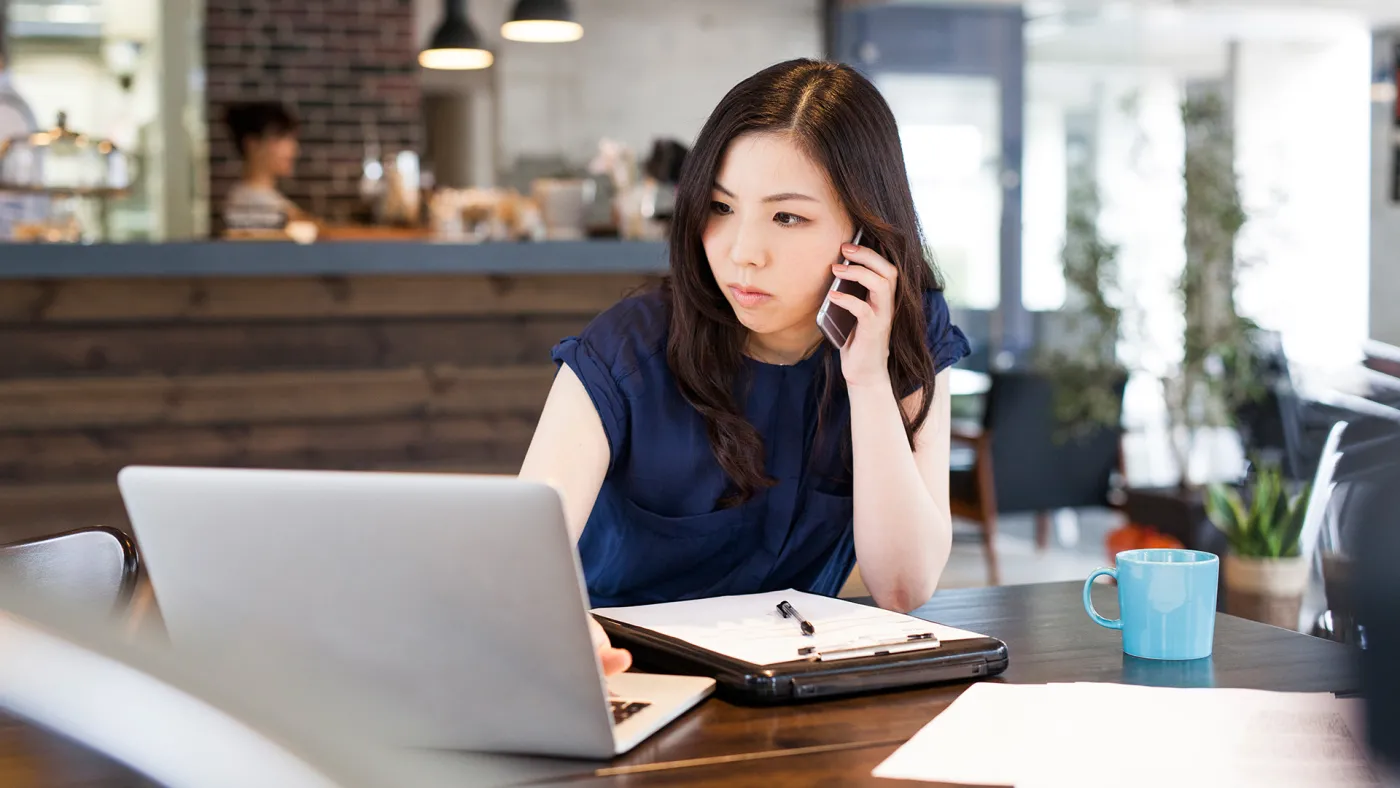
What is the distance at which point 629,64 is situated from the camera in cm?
789

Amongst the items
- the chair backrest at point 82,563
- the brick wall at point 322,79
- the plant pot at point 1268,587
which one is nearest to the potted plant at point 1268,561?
the plant pot at point 1268,587

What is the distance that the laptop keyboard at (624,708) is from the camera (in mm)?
1014

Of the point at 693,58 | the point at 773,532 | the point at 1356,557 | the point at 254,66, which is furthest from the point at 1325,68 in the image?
the point at 1356,557

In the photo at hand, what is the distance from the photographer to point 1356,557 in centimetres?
61

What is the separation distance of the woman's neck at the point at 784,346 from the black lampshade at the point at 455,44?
4.61m

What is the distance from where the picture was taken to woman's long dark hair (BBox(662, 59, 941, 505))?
4.92 ft

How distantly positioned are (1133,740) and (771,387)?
0.74 m

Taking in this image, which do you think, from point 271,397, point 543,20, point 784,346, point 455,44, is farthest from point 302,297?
point 784,346

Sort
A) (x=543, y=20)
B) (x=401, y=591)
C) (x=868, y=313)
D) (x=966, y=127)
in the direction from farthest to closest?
(x=966, y=127), (x=543, y=20), (x=868, y=313), (x=401, y=591)

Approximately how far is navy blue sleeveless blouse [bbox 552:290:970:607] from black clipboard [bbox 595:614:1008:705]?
15.1 inches

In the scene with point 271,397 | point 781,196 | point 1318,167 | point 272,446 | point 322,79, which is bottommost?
point 272,446

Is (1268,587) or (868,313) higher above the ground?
(868,313)

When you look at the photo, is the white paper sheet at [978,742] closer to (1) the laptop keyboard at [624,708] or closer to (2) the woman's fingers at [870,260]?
(1) the laptop keyboard at [624,708]

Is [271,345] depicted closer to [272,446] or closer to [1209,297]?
[272,446]
